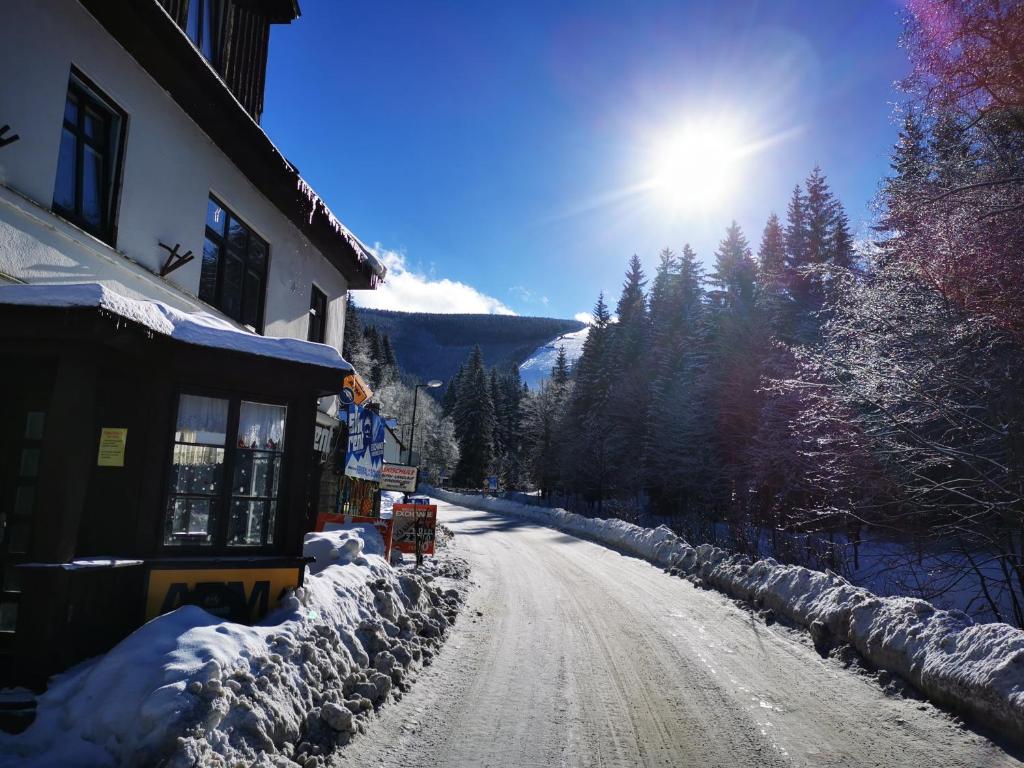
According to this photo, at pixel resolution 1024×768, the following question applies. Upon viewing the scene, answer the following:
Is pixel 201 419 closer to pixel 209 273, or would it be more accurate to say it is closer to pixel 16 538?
pixel 16 538

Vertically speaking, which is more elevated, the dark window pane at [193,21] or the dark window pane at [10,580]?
the dark window pane at [193,21]

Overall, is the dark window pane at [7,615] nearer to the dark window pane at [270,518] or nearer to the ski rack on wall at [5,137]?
the dark window pane at [270,518]

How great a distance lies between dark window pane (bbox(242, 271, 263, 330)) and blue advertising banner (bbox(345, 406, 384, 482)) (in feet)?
8.75

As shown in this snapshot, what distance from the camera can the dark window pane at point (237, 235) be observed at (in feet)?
31.9

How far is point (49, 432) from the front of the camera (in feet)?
15.4

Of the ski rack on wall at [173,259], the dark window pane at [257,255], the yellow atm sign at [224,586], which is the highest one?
the dark window pane at [257,255]

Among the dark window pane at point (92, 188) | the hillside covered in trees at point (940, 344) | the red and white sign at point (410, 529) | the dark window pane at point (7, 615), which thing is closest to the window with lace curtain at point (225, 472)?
the dark window pane at point (7, 615)

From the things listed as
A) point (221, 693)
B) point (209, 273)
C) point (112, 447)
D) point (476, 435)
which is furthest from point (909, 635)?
point (476, 435)

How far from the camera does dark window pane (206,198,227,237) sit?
29.7 ft

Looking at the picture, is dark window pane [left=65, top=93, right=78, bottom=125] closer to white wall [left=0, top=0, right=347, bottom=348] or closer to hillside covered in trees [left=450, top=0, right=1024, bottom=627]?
white wall [left=0, top=0, right=347, bottom=348]

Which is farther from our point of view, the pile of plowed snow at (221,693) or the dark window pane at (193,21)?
the dark window pane at (193,21)

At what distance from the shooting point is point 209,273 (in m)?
9.27

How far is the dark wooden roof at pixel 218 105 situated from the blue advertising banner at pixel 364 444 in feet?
11.5

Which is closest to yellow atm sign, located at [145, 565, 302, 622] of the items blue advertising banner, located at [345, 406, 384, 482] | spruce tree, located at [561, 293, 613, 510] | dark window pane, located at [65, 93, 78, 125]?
dark window pane, located at [65, 93, 78, 125]
